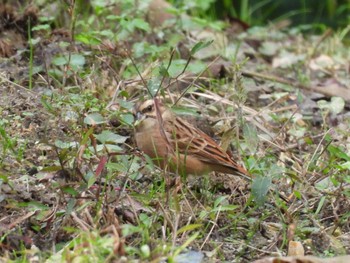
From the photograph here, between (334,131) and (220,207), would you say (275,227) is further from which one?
(334,131)

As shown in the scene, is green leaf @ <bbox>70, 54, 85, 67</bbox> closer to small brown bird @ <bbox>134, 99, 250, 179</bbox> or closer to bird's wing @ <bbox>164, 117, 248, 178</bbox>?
small brown bird @ <bbox>134, 99, 250, 179</bbox>

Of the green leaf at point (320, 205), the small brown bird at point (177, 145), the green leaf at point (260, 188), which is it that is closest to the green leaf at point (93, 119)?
the small brown bird at point (177, 145)

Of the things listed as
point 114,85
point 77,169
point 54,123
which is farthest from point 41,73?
point 77,169

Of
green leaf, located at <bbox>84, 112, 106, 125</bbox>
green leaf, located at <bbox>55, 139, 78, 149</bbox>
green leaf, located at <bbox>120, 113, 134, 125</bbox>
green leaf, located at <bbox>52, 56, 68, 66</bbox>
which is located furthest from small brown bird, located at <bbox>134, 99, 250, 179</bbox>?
green leaf, located at <bbox>52, 56, 68, 66</bbox>

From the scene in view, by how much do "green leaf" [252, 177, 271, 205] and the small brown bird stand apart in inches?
16.9

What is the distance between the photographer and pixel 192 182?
5.42 m

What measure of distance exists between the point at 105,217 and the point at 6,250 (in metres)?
0.47

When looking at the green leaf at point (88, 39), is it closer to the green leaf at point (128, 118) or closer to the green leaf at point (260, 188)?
the green leaf at point (128, 118)

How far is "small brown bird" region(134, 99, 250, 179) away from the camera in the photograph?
5301 millimetres

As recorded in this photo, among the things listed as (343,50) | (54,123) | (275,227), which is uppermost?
(54,123)

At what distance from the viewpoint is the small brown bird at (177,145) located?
530 cm

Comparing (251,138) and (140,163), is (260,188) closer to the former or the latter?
(251,138)

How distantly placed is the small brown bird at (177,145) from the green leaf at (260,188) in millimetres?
430

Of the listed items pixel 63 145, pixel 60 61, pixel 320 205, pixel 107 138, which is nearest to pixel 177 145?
pixel 107 138
